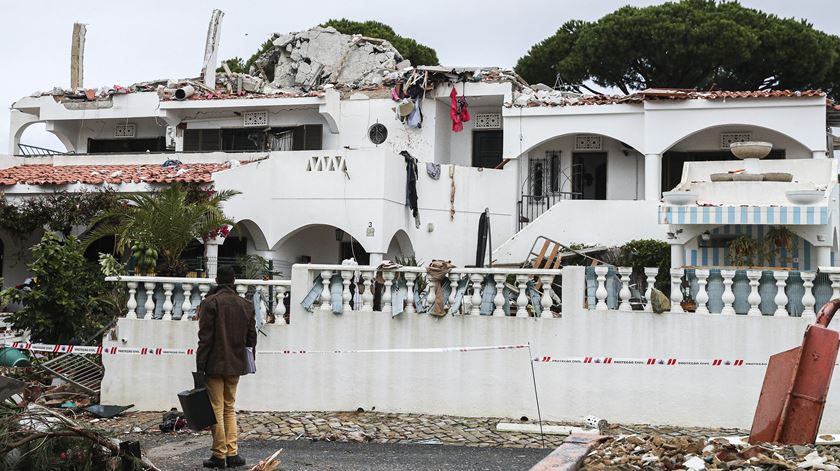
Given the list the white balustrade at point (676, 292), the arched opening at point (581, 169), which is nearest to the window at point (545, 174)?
the arched opening at point (581, 169)

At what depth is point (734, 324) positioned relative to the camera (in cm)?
1066

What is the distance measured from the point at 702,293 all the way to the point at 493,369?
266cm

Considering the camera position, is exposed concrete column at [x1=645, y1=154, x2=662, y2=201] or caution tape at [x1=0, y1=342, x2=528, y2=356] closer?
caution tape at [x1=0, y1=342, x2=528, y2=356]

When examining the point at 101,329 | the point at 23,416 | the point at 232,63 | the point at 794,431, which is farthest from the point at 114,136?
the point at 794,431

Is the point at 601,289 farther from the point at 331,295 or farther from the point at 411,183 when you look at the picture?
the point at 411,183

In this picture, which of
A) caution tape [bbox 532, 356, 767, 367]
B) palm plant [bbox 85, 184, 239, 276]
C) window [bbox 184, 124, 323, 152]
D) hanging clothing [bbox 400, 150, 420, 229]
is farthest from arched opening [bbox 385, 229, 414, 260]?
caution tape [bbox 532, 356, 767, 367]

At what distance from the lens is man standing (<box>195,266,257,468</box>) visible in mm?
8328

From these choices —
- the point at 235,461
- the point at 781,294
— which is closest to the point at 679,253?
the point at 781,294

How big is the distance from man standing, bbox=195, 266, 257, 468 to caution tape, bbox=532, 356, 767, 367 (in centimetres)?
410

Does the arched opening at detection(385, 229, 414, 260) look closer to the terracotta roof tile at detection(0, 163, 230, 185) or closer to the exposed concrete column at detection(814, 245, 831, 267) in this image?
the terracotta roof tile at detection(0, 163, 230, 185)

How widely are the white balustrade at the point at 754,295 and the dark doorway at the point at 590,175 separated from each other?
37.1ft

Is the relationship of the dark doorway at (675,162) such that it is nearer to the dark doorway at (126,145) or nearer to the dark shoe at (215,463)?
the dark doorway at (126,145)

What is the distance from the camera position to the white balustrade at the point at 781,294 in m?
10.5

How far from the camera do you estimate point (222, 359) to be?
8.33 metres
